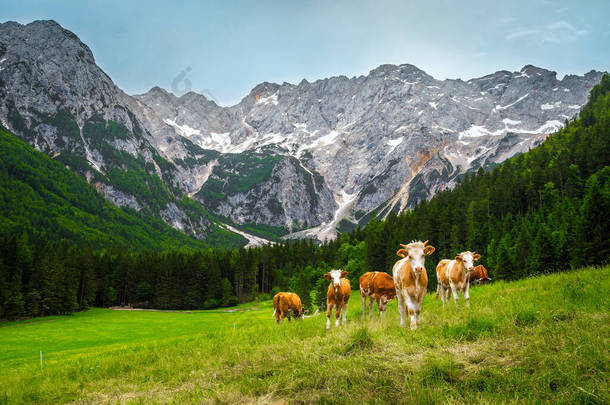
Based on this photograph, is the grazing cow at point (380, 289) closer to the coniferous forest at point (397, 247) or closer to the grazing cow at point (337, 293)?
the grazing cow at point (337, 293)

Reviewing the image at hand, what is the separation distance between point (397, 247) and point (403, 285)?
3103 inches

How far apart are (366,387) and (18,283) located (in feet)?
302

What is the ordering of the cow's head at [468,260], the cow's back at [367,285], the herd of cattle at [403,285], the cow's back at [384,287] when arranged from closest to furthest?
the herd of cattle at [403,285] → the cow's back at [384,287] → the cow's head at [468,260] → the cow's back at [367,285]

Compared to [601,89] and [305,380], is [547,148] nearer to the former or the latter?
[601,89]

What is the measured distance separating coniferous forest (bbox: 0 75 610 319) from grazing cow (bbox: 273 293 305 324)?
29.6 metres

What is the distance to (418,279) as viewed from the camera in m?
12.1

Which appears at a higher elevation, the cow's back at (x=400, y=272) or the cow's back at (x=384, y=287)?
the cow's back at (x=400, y=272)

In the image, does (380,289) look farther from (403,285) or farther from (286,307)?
(286,307)

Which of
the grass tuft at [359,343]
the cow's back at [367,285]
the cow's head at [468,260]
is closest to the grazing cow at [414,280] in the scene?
the grass tuft at [359,343]

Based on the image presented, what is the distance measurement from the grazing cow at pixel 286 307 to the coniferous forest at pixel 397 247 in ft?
97.1

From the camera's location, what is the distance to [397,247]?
289 feet

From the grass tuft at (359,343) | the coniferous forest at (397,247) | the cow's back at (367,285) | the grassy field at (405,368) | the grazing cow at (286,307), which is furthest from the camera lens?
the coniferous forest at (397,247)

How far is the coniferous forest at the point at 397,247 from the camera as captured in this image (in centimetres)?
5925

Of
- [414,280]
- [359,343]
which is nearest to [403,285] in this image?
[414,280]
